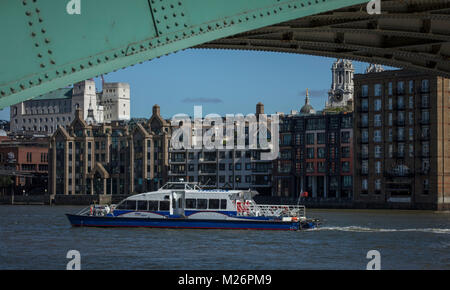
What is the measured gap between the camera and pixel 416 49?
63.8ft

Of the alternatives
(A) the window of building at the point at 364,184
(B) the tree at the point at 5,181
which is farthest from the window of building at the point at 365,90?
(B) the tree at the point at 5,181

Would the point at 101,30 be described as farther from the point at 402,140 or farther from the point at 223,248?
the point at 402,140

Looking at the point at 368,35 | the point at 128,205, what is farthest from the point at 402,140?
the point at 368,35

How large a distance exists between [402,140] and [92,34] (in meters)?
103

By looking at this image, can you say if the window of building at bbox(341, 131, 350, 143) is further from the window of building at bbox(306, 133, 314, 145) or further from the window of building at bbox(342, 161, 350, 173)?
the window of building at bbox(306, 133, 314, 145)

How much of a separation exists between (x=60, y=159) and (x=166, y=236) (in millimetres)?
104829

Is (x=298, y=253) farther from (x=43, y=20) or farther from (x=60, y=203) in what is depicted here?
(x=60, y=203)

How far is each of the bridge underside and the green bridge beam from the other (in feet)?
20.2

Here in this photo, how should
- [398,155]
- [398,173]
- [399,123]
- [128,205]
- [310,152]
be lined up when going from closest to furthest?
[128,205]
[398,173]
[399,123]
[398,155]
[310,152]

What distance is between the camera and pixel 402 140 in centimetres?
10800

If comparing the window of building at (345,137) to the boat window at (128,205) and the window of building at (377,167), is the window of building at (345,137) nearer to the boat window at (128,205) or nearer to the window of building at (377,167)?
the window of building at (377,167)

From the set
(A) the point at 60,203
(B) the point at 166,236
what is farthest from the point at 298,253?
(A) the point at 60,203

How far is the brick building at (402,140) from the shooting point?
104 metres

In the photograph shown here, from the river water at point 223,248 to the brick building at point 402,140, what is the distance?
52564 millimetres
